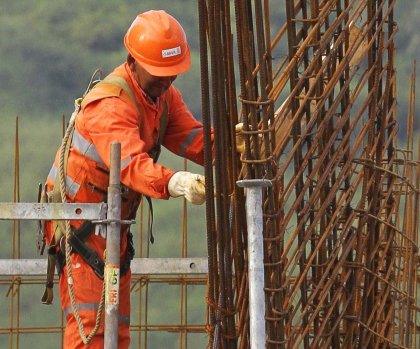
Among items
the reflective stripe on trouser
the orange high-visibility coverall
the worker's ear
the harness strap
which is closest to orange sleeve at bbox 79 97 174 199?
the orange high-visibility coverall

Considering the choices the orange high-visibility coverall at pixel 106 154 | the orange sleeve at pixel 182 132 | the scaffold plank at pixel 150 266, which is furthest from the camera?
the scaffold plank at pixel 150 266

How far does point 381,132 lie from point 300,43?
0.90m

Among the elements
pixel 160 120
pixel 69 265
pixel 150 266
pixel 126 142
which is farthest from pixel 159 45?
pixel 150 266

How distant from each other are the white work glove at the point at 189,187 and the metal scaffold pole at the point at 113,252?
301mm

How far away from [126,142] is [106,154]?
0.24m

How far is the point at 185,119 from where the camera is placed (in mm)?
8695

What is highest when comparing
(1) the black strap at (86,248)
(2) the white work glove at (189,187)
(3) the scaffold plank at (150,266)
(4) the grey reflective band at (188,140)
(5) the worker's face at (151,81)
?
(5) the worker's face at (151,81)

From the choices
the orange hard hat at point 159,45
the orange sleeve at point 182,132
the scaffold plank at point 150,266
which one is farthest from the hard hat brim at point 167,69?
the scaffold plank at point 150,266

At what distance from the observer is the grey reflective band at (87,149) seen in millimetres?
8016

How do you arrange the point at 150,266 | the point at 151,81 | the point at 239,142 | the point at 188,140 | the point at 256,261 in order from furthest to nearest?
the point at 150,266
the point at 188,140
the point at 151,81
the point at 239,142
the point at 256,261

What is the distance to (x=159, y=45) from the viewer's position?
8.04 metres

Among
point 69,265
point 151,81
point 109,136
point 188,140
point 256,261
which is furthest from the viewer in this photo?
point 188,140

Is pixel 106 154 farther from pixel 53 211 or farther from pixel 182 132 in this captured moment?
pixel 182 132

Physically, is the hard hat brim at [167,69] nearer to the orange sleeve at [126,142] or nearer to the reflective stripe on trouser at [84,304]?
the orange sleeve at [126,142]
